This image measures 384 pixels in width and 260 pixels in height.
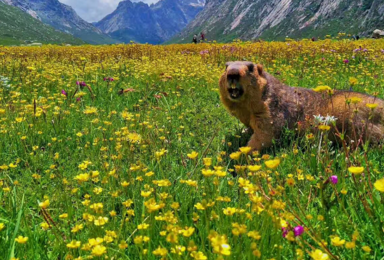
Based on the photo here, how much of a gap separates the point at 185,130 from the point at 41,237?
9.80 feet

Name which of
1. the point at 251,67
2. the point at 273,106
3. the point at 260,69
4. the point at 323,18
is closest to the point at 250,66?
the point at 251,67

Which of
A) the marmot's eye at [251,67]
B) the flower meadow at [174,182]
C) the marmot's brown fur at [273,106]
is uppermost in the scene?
the marmot's eye at [251,67]

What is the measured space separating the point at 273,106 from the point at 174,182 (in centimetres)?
218

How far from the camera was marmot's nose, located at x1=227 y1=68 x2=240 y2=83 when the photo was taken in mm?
4086

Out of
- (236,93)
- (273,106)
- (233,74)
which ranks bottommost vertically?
(273,106)

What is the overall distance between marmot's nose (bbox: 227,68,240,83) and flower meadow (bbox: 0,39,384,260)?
3.06 feet

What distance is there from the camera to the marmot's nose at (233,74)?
4.09 meters

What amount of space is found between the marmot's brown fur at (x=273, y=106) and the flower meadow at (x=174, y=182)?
24 cm

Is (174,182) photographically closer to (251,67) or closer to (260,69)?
(251,67)

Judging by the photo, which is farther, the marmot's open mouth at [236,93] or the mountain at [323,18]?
the mountain at [323,18]

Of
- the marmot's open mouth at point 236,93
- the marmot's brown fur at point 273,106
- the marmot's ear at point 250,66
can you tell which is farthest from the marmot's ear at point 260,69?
the marmot's open mouth at point 236,93

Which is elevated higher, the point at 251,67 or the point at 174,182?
the point at 251,67

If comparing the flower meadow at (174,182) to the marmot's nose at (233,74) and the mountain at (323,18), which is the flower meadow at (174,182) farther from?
the mountain at (323,18)

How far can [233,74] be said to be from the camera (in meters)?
4.11
